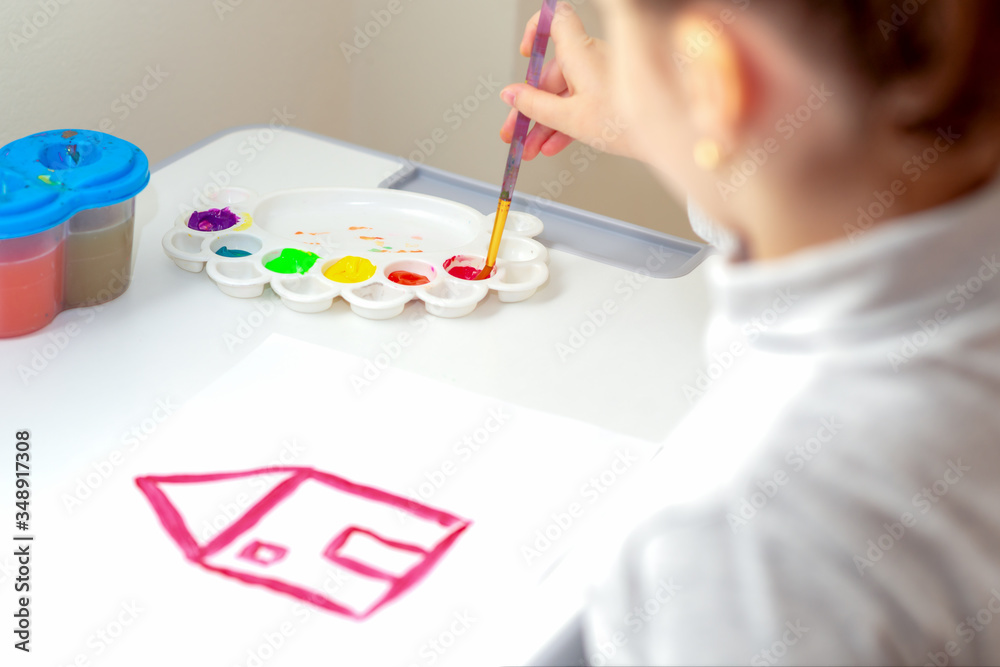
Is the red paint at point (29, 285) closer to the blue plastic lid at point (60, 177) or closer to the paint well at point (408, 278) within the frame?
the blue plastic lid at point (60, 177)

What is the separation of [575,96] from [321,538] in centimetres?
42

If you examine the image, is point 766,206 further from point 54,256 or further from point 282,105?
point 282,105

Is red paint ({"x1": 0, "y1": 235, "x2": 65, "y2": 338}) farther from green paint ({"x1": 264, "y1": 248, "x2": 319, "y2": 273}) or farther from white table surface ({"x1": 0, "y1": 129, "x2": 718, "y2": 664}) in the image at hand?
green paint ({"x1": 264, "y1": 248, "x2": 319, "y2": 273})


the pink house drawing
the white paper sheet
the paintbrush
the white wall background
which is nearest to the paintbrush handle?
the paintbrush

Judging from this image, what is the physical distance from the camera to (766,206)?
354 mm

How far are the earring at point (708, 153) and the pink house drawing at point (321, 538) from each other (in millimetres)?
301

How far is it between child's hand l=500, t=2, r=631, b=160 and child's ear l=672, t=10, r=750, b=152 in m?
0.44

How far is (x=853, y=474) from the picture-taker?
343mm

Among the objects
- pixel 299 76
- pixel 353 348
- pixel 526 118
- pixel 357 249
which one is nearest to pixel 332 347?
pixel 353 348

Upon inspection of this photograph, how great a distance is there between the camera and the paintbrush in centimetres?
78

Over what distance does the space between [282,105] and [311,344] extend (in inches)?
35.6

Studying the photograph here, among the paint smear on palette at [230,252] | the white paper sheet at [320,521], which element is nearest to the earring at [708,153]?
the white paper sheet at [320,521]

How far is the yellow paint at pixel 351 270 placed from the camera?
80cm

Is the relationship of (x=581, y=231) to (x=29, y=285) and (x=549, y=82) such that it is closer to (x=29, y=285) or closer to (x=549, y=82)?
(x=549, y=82)
